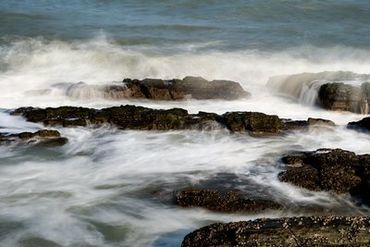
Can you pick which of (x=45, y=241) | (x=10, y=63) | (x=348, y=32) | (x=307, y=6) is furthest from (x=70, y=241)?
(x=307, y=6)

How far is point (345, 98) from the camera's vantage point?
1405 centimetres

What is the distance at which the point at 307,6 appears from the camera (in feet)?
99.7

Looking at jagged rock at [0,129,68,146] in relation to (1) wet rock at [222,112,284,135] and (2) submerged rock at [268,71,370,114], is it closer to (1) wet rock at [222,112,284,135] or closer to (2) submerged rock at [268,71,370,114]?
(1) wet rock at [222,112,284,135]

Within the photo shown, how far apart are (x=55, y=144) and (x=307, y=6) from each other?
22.4 meters

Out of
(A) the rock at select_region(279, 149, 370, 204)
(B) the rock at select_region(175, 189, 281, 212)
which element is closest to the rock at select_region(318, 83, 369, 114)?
(A) the rock at select_region(279, 149, 370, 204)

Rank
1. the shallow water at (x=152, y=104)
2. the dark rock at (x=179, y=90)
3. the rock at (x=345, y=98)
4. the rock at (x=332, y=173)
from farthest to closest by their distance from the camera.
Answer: the dark rock at (x=179, y=90), the rock at (x=345, y=98), the rock at (x=332, y=173), the shallow water at (x=152, y=104)

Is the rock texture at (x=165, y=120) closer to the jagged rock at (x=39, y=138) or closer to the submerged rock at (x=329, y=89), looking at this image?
the jagged rock at (x=39, y=138)

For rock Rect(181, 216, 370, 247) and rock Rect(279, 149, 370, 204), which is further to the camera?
rock Rect(279, 149, 370, 204)

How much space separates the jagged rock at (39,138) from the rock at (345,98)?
22.1ft

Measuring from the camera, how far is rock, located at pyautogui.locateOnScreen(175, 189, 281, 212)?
8.09 meters

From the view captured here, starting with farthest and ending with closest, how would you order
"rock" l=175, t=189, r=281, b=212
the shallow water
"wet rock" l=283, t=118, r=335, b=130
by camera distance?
"wet rock" l=283, t=118, r=335, b=130 → the shallow water → "rock" l=175, t=189, r=281, b=212

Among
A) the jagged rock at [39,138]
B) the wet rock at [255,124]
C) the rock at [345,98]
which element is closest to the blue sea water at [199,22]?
→ the rock at [345,98]

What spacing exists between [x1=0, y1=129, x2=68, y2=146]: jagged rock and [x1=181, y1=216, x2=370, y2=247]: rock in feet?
17.7

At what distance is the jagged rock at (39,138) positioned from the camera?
36.3 feet
